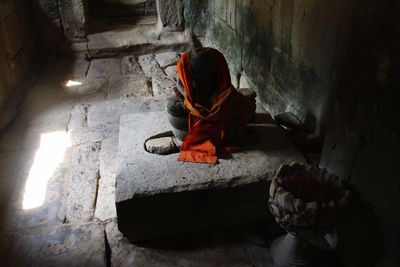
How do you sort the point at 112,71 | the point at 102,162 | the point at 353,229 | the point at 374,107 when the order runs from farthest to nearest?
1. the point at 112,71
2. the point at 102,162
3. the point at 353,229
4. the point at 374,107

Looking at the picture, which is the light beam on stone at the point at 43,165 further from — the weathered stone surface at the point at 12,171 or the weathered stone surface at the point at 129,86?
the weathered stone surface at the point at 129,86

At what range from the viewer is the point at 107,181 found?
9.34 ft

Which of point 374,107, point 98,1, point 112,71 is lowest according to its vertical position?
point 112,71

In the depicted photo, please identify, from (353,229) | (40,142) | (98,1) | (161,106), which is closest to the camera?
(353,229)

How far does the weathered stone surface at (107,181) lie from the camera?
8.30 ft

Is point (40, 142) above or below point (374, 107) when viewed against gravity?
below

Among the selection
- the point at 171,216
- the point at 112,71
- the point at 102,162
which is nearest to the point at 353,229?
the point at 171,216

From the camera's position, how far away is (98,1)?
6.47 metres

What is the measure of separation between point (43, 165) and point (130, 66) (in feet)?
7.96

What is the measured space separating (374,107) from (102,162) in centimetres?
216

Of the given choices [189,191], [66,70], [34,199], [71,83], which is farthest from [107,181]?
[66,70]

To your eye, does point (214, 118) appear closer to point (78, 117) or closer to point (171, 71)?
point (78, 117)

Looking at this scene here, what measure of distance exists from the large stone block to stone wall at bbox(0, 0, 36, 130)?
2.15 m

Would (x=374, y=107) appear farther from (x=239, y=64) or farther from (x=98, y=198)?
(x=239, y=64)
